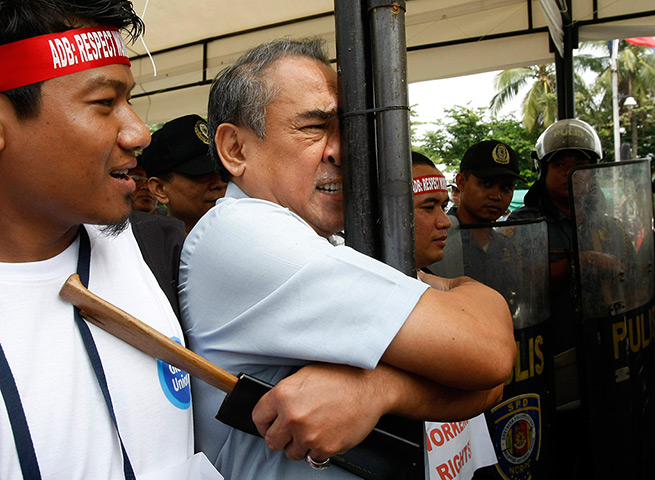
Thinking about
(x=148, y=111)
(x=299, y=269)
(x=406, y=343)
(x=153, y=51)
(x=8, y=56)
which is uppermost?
(x=153, y=51)

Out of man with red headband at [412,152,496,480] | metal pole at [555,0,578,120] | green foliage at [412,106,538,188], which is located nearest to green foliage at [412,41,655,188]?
green foliage at [412,106,538,188]

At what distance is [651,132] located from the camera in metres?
36.9

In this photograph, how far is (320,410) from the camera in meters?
1.04

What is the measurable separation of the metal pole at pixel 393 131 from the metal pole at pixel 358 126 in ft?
0.09

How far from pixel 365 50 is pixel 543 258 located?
1.98 m

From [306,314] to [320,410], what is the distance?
18 cm

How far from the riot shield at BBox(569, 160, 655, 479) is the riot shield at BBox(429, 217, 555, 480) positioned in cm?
18

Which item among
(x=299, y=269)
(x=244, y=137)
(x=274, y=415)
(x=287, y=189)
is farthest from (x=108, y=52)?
(x=274, y=415)

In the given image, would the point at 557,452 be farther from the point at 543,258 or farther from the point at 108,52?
the point at 108,52

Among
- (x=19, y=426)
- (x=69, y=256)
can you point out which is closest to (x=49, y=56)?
(x=69, y=256)

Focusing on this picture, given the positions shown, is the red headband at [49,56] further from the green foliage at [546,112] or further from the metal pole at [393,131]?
the green foliage at [546,112]

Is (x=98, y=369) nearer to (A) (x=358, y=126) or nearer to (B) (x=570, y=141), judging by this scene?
(A) (x=358, y=126)

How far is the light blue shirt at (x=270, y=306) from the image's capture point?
105 centimetres

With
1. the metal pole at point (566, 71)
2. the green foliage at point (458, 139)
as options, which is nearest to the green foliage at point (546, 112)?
the green foliage at point (458, 139)
